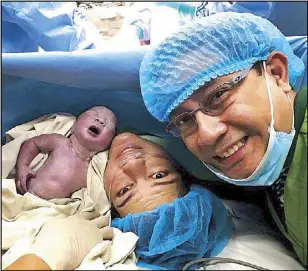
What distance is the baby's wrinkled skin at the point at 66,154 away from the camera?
3.21ft

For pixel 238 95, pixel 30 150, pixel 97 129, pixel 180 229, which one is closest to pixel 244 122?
pixel 238 95

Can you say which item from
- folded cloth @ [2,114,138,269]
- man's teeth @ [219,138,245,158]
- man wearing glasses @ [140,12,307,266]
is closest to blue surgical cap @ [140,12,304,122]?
man wearing glasses @ [140,12,307,266]

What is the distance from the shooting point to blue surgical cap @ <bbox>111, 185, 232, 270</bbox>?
82 cm

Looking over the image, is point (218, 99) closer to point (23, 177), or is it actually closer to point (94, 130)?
point (94, 130)

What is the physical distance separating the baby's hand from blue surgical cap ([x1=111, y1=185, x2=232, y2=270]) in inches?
8.2

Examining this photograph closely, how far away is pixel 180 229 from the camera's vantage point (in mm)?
864

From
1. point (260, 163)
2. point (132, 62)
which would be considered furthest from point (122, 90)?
point (260, 163)

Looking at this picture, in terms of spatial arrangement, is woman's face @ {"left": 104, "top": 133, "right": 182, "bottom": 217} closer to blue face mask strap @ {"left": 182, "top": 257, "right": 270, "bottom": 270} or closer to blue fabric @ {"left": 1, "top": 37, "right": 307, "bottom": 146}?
blue fabric @ {"left": 1, "top": 37, "right": 307, "bottom": 146}

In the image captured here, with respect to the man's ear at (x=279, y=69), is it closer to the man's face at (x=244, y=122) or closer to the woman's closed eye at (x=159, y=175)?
the man's face at (x=244, y=122)

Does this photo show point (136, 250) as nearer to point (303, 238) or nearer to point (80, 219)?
point (80, 219)

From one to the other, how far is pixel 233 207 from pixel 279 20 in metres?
0.41

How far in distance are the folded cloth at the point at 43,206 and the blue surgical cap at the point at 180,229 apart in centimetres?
3

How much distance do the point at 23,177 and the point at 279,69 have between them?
574 mm

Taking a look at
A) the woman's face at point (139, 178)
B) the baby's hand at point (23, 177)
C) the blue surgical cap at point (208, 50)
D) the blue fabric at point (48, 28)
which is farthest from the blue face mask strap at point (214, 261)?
the blue fabric at point (48, 28)
